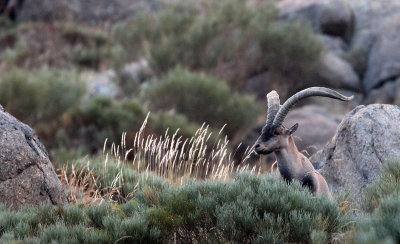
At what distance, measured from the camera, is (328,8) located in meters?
28.9

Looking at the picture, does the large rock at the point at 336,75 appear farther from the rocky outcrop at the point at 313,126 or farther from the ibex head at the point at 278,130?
the ibex head at the point at 278,130

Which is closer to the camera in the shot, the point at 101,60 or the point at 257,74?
the point at 257,74

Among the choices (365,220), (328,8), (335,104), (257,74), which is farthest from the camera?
(328,8)

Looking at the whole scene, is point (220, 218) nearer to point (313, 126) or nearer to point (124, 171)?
point (124, 171)

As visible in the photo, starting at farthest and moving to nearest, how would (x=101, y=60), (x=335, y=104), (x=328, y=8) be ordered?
(x=101, y=60) → (x=328, y=8) → (x=335, y=104)

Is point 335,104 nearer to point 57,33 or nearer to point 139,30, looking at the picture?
point 139,30

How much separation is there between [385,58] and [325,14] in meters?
4.06

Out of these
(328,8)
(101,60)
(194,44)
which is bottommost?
(101,60)

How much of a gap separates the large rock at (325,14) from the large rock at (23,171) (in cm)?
2295

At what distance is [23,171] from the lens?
262 inches

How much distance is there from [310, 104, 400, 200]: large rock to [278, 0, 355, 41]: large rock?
2102 cm

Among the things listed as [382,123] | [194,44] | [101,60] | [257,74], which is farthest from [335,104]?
[382,123]

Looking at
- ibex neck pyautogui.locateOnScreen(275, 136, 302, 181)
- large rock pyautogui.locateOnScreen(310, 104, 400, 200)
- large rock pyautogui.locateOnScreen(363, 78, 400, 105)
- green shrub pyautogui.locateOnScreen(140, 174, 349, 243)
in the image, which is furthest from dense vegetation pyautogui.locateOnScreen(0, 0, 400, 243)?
large rock pyautogui.locateOnScreen(363, 78, 400, 105)

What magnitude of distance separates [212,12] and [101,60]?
27.4 ft
